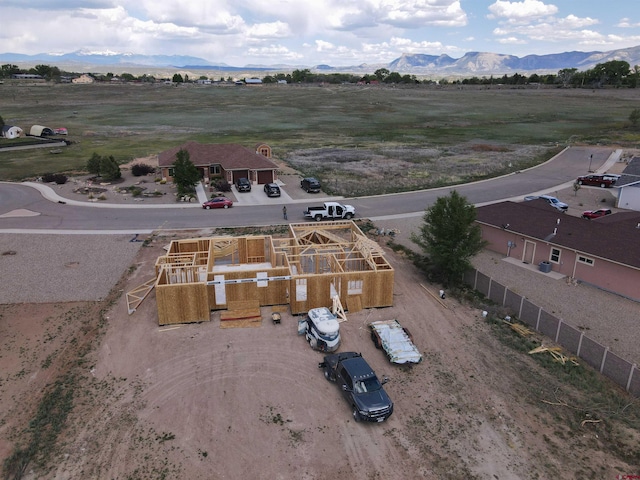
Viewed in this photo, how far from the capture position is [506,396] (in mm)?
19656

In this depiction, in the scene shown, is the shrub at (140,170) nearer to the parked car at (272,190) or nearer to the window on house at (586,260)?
the parked car at (272,190)

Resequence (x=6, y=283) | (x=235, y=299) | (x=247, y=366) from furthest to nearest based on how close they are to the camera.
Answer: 1. (x=6, y=283)
2. (x=235, y=299)
3. (x=247, y=366)

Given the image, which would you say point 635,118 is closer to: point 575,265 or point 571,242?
point 571,242

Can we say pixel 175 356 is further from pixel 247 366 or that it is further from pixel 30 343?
pixel 30 343

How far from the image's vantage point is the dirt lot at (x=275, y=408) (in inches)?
635

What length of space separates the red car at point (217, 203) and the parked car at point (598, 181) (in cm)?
4366

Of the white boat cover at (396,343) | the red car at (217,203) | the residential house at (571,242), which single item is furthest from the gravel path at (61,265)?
the residential house at (571,242)

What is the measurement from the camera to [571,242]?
30891mm

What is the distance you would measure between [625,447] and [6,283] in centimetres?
3494

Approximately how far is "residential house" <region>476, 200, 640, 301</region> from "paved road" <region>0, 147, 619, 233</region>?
10.6 meters

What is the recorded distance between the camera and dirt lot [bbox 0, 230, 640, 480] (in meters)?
16.1

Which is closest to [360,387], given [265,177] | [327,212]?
[327,212]

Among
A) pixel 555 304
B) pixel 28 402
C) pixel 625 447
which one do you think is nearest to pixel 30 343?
pixel 28 402

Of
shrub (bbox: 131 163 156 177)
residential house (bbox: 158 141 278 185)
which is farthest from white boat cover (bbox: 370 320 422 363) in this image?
shrub (bbox: 131 163 156 177)
